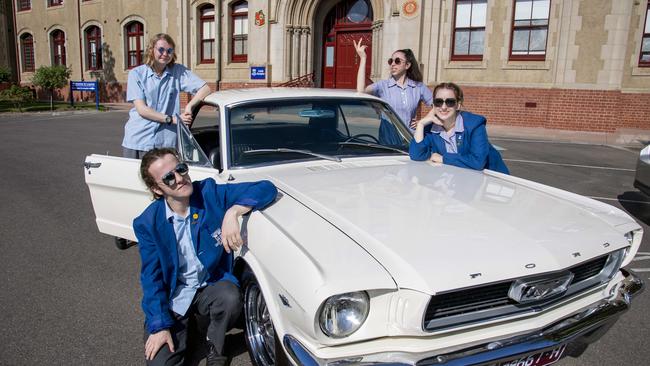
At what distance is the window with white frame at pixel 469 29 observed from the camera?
16.6 metres

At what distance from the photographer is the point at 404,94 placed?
4945 mm

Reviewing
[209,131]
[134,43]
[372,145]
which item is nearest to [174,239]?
[372,145]

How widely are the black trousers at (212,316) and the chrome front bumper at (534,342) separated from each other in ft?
2.21

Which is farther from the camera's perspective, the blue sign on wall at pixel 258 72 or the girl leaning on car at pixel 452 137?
the blue sign on wall at pixel 258 72

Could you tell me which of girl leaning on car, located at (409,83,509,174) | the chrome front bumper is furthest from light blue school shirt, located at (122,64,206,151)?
the chrome front bumper

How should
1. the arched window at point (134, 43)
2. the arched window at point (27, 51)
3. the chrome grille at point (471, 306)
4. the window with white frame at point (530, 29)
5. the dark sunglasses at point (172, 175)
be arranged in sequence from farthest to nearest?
the arched window at point (27, 51)
the arched window at point (134, 43)
the window with white frame at point (530, 29)
the dark sunglasses at point (172, 175)
the chrome grille at point (471, 306)

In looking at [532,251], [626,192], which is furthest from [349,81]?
[532,251]

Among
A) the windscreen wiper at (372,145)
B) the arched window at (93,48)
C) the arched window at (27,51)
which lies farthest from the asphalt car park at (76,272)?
the arched window at (27,51)

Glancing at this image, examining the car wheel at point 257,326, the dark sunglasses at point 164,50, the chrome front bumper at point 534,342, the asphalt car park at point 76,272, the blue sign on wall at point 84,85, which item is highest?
the dark sunglasses at point 164,50

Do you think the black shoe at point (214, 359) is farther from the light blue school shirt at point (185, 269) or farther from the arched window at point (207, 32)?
the arched window at point (207, 32)

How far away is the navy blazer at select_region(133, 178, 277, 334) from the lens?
2.59 meters

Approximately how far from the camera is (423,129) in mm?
3855

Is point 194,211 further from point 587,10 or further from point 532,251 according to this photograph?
point 587,10

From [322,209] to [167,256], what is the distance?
896mm
